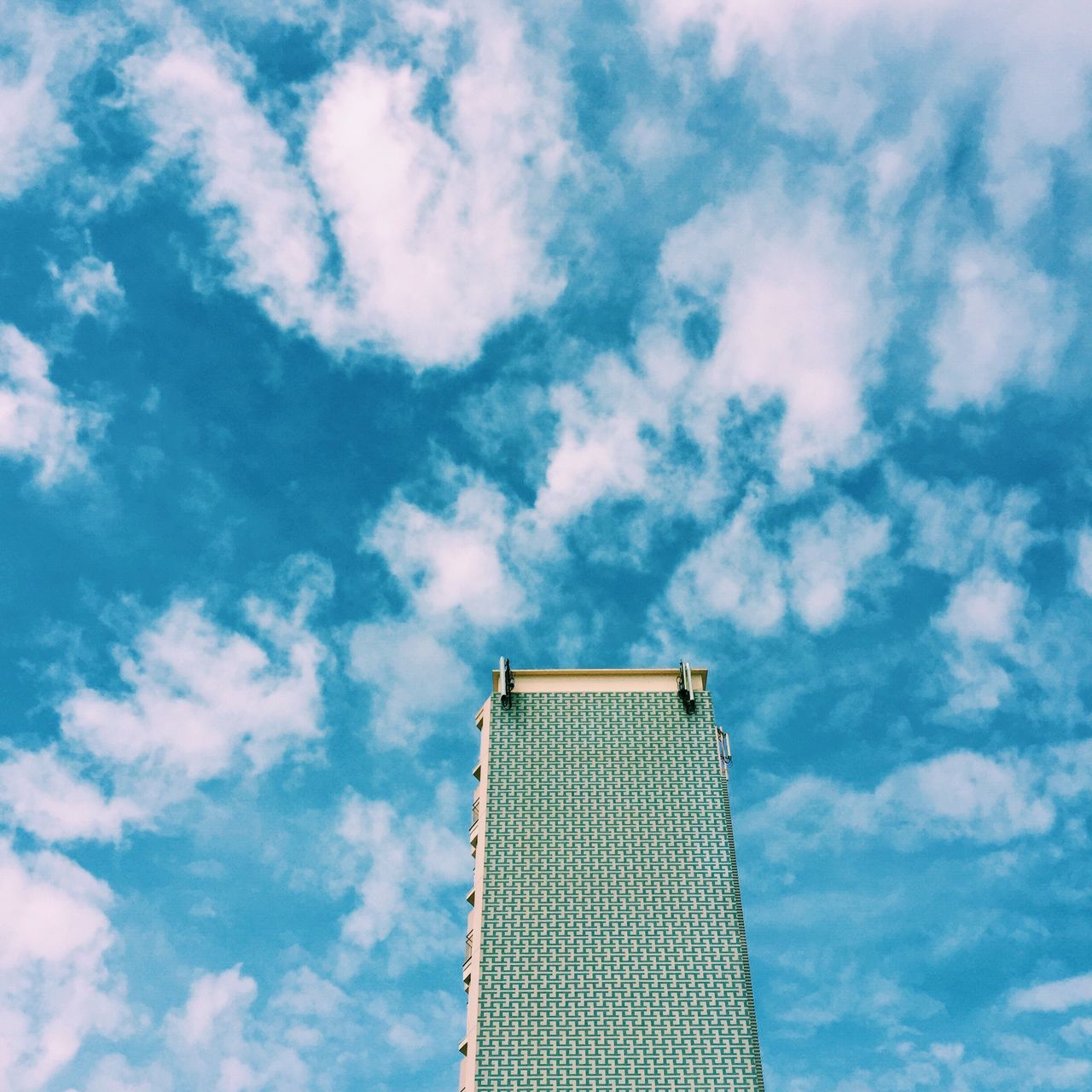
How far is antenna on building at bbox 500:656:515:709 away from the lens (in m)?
31.4

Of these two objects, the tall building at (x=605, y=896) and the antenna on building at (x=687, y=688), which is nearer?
the tall building at (x=605, y=896)

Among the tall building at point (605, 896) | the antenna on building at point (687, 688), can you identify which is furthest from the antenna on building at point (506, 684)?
the antenna on building at point (687, 688)

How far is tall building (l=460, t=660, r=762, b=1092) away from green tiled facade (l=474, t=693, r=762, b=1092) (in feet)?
0.11

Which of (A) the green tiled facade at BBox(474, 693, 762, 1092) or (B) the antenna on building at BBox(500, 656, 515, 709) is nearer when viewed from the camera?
(A) the green tiled facade at BBox(474, 693, 762, 1092)

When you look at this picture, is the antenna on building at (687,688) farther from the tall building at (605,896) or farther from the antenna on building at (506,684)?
the antenna on building at (506,684)

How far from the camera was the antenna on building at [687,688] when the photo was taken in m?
31.1

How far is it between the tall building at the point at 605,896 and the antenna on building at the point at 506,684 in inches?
2.7

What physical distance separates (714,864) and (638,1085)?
20.0 feet

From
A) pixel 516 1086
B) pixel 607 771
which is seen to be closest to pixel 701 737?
pixel 607 771

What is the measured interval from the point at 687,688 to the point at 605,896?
7072 millimetres

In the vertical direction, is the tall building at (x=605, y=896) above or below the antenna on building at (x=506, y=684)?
below

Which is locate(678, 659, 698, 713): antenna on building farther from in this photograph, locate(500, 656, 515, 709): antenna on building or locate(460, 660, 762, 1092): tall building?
locate(500, 656, 515, 709): antenna on building

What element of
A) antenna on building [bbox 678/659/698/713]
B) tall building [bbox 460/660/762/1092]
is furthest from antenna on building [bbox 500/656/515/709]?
antenna on building [bbox 678/659/698/713]

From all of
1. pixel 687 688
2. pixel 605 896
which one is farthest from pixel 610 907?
pixel 687 688
